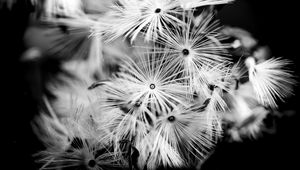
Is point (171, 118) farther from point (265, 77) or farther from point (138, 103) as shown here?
point (265, 77)

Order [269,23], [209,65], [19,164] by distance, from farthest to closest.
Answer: [269,23]
[19,164]
[209,65]

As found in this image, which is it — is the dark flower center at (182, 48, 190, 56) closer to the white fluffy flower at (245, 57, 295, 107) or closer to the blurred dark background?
the white fluffy flower at (245, 57, 295, 107)

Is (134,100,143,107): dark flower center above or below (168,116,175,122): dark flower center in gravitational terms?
above

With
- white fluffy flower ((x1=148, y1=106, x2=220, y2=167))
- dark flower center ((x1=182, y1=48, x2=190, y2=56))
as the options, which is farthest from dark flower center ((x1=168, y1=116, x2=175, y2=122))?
dark flower center ((x1=182, y1=48, x2=190, y2=56))

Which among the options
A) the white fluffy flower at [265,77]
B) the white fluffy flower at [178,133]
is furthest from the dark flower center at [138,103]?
the white fluffy flower at [265,77]

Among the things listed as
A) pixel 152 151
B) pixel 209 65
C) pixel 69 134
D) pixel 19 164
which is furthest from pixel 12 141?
pixel 209 65

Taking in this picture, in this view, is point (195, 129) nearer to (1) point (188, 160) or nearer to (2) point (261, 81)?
(1) point (188, 160)

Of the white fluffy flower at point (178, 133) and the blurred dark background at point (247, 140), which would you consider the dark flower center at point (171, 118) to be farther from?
the blurred dark background at point (247, 140)

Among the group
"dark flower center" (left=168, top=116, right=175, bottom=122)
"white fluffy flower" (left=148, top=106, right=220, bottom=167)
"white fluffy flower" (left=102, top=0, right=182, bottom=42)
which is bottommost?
"white fluffy flower" (left=148, top=106, right=220, bottom=167)

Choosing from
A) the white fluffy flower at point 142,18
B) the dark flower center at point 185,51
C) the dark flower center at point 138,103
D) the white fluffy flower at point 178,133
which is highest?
the white fluffy flower at point 142,18
